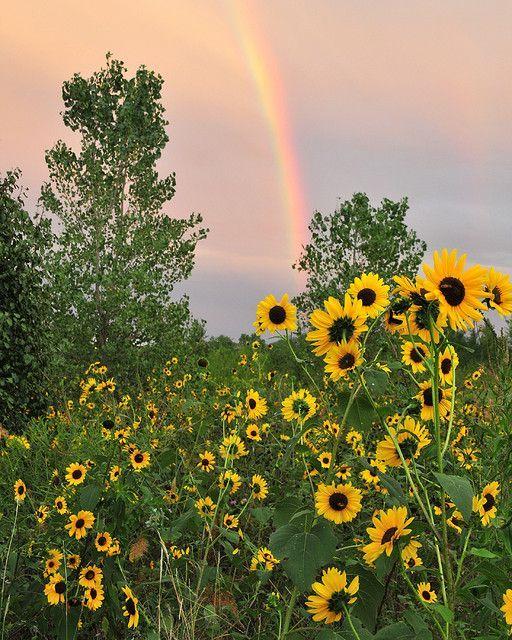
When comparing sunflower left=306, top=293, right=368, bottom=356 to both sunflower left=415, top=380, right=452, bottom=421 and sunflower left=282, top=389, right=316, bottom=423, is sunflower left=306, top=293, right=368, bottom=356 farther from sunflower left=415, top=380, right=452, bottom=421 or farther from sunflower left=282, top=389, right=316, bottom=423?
sunflower left=282, top=389, right=316, bottom=423

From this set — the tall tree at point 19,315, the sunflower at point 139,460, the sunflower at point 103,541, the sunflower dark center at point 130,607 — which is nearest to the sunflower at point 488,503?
the sunflower dark center at point 130,607

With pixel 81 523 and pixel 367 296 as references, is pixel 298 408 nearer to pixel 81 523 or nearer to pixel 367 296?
pixel 367 296

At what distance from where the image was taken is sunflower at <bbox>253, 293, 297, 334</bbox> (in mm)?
2189

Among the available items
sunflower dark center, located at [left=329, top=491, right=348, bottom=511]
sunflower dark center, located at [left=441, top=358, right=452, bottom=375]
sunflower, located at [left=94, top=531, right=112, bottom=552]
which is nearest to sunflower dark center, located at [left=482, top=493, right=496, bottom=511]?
sunflower dark center, located at [left=441, top=358, right=452, bottom=375]

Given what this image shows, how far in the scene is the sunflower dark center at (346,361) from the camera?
1721mm

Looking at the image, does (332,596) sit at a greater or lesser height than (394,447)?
lesser

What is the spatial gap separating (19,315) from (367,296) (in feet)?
17.6

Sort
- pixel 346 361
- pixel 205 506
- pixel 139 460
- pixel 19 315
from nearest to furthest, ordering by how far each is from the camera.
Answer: pixel 346 361 → pixel 205 506 → pixel 139 460 → pixel 19 315

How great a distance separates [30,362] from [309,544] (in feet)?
18.3

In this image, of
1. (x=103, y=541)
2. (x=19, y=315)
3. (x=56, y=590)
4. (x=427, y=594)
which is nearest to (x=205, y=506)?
(x=103, y=541)

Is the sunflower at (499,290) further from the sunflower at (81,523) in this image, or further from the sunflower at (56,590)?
the sunflower at (56,590)

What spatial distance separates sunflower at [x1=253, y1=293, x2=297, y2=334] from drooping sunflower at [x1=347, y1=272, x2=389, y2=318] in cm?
30

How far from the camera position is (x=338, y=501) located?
1839mm

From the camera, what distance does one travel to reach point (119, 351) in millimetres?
9398
